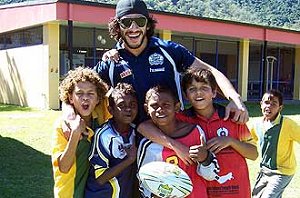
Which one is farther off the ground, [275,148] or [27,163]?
[275,148]

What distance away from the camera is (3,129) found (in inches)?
462

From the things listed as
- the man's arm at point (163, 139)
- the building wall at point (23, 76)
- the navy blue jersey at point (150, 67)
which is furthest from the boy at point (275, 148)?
the building wall at point (23, 76)

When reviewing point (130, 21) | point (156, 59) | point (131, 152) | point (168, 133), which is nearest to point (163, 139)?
point (168, 133)

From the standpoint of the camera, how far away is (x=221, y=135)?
283 cm

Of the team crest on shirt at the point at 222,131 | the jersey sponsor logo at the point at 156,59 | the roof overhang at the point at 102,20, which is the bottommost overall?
the team crest on shirt at the point at 222,131

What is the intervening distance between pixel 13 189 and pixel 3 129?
6.13 meters

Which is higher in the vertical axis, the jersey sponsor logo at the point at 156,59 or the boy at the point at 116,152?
the jersey sponsor logo at the point at 156,59

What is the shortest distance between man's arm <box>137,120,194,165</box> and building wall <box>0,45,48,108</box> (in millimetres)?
15681

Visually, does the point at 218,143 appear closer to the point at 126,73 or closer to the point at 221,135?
the point at 221,135

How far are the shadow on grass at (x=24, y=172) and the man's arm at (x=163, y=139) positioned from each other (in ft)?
10.2

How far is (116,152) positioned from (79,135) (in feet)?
0.80

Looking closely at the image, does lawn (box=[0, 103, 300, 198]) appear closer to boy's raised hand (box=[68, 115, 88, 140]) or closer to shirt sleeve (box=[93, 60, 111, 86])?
shirt sleeve (box=[93, 60, 111, 86])

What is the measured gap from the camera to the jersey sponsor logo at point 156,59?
3084mm

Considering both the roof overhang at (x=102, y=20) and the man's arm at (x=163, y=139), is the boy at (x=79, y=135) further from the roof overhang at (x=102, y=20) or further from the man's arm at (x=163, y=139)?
the roof overhang at (x=102, y=20)
